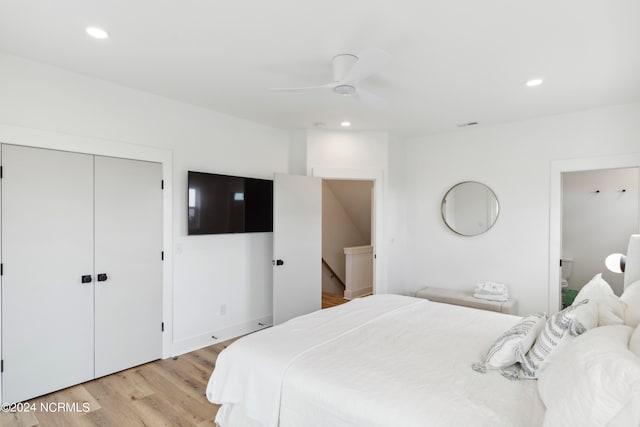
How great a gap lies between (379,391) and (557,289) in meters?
3.35

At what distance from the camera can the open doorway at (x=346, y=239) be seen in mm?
5891

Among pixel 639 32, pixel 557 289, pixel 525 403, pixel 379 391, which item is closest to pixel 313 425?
pixel 379 391

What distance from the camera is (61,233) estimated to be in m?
2.72

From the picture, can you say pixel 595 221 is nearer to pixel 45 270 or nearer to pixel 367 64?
pixel 367 64

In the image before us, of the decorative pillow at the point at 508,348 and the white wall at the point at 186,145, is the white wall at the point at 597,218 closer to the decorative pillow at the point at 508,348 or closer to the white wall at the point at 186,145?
the decorative pillow at the point at 508,348

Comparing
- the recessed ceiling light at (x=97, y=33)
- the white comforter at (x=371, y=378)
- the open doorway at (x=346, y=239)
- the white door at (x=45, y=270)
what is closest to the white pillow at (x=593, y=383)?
the white comforter at (x=371, y=378)

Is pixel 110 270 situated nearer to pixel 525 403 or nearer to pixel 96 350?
pixel 96 350

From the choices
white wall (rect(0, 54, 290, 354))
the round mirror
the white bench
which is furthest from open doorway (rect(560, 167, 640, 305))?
white wall (rect(0, 54, 290, 354))

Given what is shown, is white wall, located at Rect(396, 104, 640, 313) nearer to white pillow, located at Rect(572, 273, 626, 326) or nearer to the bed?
the bed

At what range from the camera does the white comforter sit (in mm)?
1376

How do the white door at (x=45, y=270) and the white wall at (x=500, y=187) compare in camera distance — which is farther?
the white wall at (x=500, y=187)

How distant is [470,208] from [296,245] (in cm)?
231

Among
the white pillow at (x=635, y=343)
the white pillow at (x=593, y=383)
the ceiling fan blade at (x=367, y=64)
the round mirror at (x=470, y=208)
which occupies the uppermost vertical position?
the ceiling fan blade at (x=367, y=64)

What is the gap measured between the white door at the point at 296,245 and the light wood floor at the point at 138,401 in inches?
45.4
